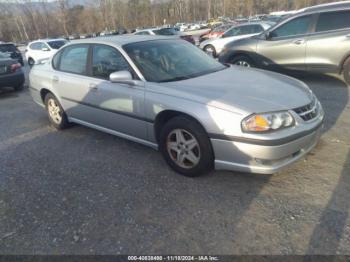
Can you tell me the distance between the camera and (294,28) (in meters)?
7.00

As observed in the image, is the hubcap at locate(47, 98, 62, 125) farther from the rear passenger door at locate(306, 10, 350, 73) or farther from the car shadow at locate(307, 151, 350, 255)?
the rear passenger door at locate(306, 10, 350, 73)

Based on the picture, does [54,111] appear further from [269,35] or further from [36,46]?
[36,46]

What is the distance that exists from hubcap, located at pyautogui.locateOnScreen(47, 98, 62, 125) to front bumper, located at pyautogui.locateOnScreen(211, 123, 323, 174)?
319cm

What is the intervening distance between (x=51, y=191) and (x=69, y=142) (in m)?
1.46

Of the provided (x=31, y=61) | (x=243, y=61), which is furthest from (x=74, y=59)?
(x=31, y=61)

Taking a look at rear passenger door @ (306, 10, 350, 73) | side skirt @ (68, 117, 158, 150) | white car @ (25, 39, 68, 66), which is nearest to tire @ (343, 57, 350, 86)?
rear passenger door @ (306, 10, 350, 73)

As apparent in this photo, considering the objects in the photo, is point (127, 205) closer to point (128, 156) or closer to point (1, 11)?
point (128, 156)

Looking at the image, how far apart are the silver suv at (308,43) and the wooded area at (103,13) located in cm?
5346

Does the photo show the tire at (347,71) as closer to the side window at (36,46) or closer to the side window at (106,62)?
the side window at (106,62)

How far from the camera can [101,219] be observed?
9.10 feet

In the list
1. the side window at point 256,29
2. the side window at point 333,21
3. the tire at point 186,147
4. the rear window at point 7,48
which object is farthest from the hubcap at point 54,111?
the rear window at point 7,48

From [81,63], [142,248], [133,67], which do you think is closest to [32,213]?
[142,248]

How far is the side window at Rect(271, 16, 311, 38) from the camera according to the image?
685 cm

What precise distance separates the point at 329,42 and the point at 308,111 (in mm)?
4282
